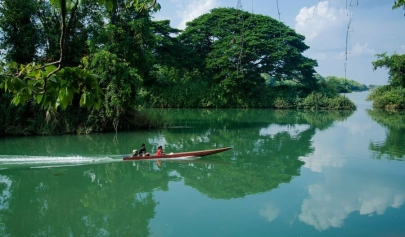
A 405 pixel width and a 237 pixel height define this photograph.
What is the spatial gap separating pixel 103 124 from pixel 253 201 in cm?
995

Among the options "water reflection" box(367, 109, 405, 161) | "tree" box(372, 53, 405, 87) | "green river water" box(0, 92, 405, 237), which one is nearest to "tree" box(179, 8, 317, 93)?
"tree" box(372, 53, 405, 87)

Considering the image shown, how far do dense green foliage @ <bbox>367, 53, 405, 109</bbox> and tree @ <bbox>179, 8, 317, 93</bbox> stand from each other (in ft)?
23.3

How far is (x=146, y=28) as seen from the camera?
1534 centimetres

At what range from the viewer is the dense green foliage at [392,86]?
32.7 metres

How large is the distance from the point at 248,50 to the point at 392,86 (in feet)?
52.0

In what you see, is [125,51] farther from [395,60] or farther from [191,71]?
[395,60]

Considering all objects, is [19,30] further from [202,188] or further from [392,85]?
[392,85]

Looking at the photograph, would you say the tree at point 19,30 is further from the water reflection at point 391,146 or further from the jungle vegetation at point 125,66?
the water reflection at point 391,146

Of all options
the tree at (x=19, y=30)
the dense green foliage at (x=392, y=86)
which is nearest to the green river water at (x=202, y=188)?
the tree at (x=19, y=30)

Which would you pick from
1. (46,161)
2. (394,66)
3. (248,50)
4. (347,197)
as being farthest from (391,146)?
(394,66)

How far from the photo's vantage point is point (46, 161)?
385 inches

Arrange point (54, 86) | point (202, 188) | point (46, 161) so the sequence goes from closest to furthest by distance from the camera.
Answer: point (54, 86), point (202, 188), point (46, 161)

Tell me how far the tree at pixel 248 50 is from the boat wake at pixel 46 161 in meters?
21.3

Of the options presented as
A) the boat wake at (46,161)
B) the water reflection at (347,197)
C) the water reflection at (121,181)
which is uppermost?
the boat wake at (46,161)
